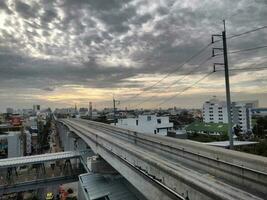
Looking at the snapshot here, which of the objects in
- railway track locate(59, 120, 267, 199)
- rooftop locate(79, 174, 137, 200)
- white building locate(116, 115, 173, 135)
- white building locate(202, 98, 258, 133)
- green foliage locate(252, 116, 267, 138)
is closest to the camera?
railway track locate(59, 120, 267, 199)

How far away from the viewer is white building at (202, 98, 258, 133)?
113m

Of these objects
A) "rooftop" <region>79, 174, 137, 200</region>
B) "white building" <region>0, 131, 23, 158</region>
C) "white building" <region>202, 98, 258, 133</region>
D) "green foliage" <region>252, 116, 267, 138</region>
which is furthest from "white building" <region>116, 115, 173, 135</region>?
"white building" <region>202, 98, 258, 133</region>

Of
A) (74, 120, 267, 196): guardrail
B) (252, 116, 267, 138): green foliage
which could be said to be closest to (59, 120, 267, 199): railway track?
(74, 120, 267, 196): guardrail

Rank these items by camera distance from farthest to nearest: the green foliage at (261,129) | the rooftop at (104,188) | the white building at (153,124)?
the green foliage at (261,129) → the white building at (153,124) → the rooftop at (104,188)

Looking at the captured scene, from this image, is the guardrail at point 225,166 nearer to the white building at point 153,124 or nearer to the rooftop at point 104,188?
the rooftop at point 104,188

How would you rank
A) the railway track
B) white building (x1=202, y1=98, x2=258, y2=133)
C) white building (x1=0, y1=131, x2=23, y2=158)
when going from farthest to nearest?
white building (x1=202, y1=98, x2=258, y2=133) → white building (x1=0, y1=131, x2=23, y2=158) → the railway track

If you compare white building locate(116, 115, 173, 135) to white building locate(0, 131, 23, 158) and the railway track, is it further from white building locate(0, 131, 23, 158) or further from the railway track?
the railway track

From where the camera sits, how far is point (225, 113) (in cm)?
12138

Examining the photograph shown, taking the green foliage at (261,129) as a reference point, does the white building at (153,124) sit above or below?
above

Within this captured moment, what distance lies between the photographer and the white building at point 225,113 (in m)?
113

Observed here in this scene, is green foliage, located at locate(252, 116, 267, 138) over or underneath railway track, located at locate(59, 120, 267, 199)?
underneath

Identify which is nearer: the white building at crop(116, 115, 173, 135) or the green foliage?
the white building at crop(116, 115, 173, 135)

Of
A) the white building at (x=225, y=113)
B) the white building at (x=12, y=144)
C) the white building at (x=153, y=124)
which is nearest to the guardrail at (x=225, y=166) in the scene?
the white building at (x=153, y=124)

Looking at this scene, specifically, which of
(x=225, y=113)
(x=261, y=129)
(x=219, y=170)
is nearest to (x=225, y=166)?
(x=219, y=170)
